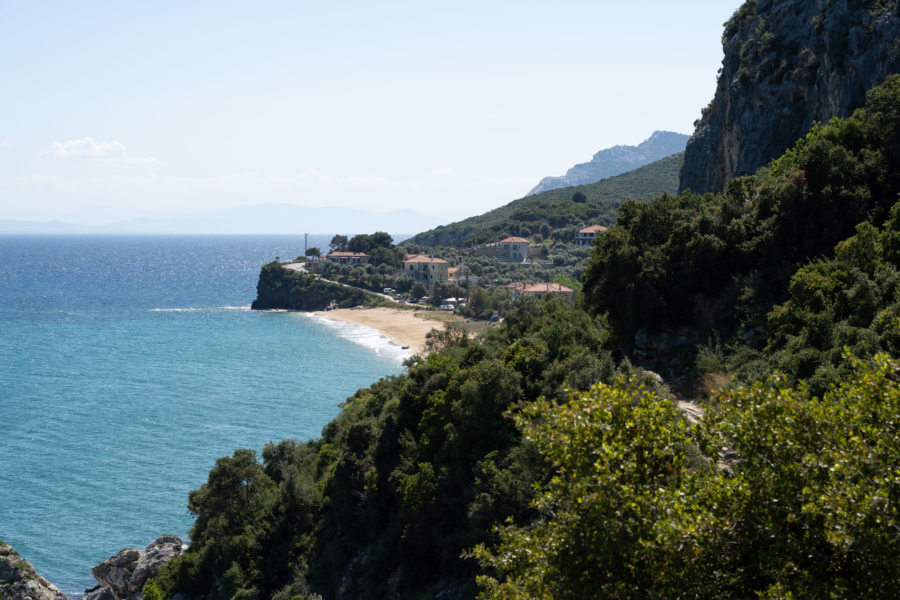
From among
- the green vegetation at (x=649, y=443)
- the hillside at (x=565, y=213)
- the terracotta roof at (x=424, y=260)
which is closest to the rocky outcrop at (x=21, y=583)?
the green vegetation at (x=649, y=443)

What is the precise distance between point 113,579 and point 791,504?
27.4 meters

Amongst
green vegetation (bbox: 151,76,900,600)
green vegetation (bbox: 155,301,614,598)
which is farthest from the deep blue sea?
green vegetation (bbox: 151,76,900,600)

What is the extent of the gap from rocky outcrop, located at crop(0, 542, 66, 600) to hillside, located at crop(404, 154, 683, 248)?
108444 millimetres

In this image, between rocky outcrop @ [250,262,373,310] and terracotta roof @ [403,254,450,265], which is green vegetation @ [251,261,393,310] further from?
terracotta roof @ [403,254,450,265]

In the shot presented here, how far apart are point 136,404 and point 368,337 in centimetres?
3105

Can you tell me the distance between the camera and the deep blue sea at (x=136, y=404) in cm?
3247

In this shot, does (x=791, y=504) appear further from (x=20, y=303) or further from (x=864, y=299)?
(x=20, y=303)

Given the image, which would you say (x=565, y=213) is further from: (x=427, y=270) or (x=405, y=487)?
(x=405, y=487)

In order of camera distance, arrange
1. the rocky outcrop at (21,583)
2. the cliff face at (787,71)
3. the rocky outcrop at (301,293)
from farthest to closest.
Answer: the rocky outcrop at (301,293)
the cliff face at (787,71)
the rocky outcrop at (21,583)

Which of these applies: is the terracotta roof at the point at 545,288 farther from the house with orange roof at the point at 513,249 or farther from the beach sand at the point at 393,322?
the house with orange roof at the point at 513,249

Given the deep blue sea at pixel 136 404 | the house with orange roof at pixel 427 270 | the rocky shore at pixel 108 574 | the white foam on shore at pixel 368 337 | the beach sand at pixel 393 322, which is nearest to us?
the rocky shore at pixel 108 574

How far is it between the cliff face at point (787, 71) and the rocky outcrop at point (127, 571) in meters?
34.0

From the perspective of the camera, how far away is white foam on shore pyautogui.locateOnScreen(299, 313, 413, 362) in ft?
226

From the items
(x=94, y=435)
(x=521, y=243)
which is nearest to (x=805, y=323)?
(x=94, y=435)
